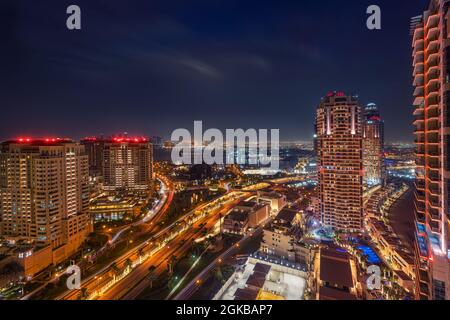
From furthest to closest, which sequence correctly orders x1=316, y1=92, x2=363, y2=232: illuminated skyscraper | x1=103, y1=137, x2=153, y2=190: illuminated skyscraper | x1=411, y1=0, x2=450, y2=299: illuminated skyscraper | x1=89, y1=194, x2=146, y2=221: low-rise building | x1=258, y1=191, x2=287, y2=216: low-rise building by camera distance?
x1=103, y1=137, x2=153, y2=190: illuminated skyscraper → x1=258, y1=191, x2=287, y2=216: low-rise building → x1=89, y1=194, x2=146, y2=221: low-rise building → x1=316, y1=92, x2=363, y2=232: illuminated skyscraper → x1=411, y1=0, x2=450, y2=299: illuminated skyscraper

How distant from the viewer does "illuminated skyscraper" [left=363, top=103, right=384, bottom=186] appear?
2908 centimetres

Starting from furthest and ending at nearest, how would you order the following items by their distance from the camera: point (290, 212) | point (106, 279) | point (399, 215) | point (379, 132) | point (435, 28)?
point (379, 132) < point (399, 215) < point (290, 212) < point (106, 279) < point (435, 28)

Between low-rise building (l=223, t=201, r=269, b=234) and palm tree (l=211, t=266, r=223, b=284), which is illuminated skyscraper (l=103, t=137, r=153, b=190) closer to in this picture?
low-rise building (l=223, t=201, r=269, b=234)

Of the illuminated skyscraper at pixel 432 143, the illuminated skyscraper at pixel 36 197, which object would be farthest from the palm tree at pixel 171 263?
the illuminated skyscraper at pixel 432 143

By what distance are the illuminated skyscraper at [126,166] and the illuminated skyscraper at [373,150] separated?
2613 centimetres

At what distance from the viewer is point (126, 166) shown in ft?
87.5

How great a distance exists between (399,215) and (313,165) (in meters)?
22.4

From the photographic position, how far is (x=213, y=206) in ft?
68.3

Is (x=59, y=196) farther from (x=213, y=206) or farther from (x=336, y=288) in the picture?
(x=336, y=288)

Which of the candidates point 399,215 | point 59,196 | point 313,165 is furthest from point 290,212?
point 313,165

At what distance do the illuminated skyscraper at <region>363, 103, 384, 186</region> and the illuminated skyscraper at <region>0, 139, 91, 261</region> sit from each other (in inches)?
1182

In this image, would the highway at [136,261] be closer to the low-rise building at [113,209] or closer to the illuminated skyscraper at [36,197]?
the illuminated skyscraper at [36,197]

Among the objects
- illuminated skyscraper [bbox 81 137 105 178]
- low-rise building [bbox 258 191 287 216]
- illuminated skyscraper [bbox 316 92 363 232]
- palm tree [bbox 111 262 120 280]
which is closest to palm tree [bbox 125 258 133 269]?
palm tree [bbox 111 262 120 280]

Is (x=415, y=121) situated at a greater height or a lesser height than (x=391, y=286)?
greater
